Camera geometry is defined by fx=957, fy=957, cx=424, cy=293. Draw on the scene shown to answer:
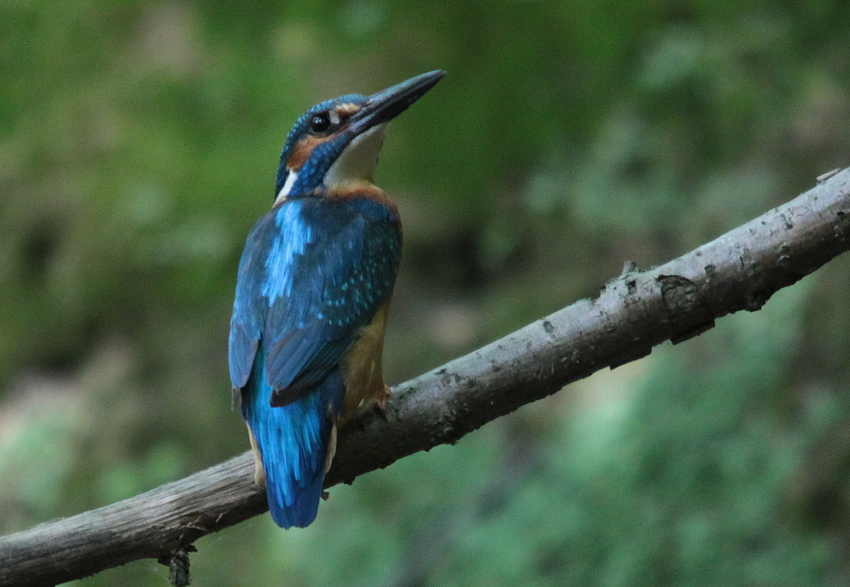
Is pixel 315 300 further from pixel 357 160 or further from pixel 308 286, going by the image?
pixel 357 160

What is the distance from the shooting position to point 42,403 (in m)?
5.78

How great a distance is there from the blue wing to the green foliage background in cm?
43

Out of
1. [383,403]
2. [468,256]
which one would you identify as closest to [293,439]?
[383,403]

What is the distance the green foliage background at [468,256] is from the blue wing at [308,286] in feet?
1.42

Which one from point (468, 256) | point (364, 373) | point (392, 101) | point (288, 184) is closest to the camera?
point (364, 373)

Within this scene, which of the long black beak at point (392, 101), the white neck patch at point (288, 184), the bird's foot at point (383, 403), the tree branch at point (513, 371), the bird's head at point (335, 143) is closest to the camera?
the tree branch at point (513, 371)

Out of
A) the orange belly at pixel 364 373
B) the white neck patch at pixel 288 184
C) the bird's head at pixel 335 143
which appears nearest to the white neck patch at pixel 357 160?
the bird's head at pixel 335 143

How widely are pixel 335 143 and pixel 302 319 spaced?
25.5 inches

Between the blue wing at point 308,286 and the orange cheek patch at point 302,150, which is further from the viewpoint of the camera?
the orange cheek patch at point 302,150

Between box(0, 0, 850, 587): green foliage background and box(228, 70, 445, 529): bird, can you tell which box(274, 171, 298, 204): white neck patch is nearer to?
box(228, 70, 445, 529): bird

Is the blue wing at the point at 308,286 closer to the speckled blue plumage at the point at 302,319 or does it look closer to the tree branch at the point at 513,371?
the speckled blue plumage at the point at 302,319

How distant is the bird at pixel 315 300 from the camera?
196cm

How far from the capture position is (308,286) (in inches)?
87.0

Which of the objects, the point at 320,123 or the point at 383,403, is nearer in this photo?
the point at 383,403
